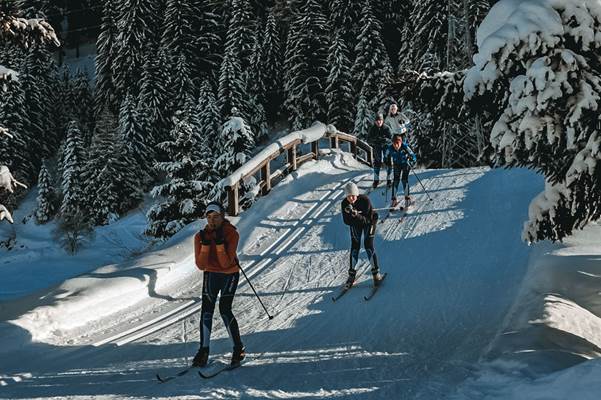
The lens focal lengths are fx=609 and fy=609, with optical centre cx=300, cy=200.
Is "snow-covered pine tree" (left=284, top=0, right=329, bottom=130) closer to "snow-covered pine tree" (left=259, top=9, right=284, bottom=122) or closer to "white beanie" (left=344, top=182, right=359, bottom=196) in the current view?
"snow-covered pine tree" (left=259, top=9, right=284, bottom=122)

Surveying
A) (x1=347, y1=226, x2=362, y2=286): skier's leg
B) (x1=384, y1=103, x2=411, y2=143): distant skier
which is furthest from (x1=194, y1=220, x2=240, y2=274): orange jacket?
(x1=384, y1=103, x2=411, y2=143): distant skier

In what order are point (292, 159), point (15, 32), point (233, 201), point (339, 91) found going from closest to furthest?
point (15, 32) → point (233, 201) → point (292, 159) → point (339, 91)

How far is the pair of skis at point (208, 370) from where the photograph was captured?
7.17m

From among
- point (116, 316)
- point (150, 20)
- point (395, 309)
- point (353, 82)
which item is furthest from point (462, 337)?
point (150, 20)

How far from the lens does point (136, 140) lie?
2167 inches

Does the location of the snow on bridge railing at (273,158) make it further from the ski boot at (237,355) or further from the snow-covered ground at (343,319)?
the ski boot at (237,355)

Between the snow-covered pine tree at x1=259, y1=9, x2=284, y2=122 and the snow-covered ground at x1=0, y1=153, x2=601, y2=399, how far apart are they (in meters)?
45.8

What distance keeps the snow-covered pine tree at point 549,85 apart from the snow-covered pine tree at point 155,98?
5272cm

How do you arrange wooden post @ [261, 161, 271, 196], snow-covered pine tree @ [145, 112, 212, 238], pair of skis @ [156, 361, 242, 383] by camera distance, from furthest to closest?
1. snow-covered pine tree @ [145, 112, 212, 238]
2. wooden post @ [261, 161, 271, 196]
3. pair of skis @ [156, 361, 242, 383]

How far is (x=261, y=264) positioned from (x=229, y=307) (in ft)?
15.7

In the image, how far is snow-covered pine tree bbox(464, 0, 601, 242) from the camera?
5809 mm

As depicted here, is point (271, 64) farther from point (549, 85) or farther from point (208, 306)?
point (549, 85)

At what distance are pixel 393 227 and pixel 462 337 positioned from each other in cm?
563

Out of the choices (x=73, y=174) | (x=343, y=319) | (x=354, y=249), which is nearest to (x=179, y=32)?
(x=73, y=174)
